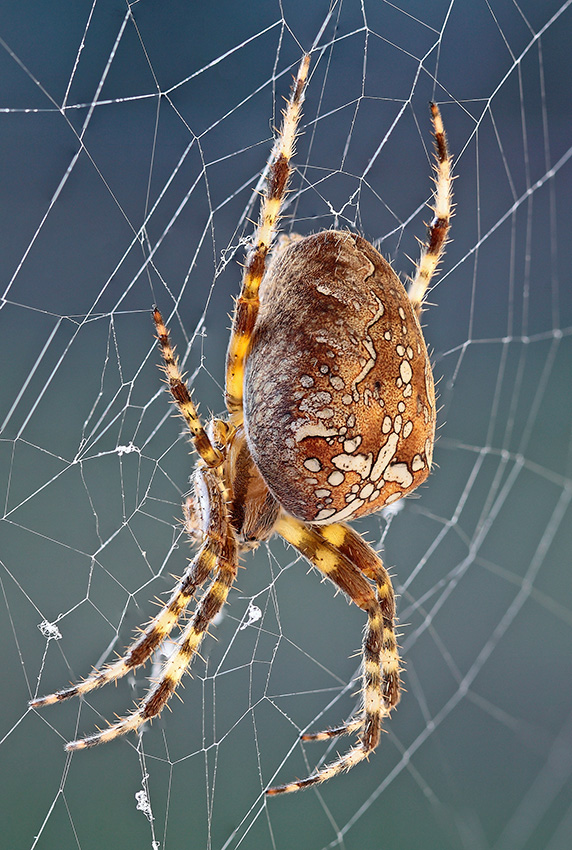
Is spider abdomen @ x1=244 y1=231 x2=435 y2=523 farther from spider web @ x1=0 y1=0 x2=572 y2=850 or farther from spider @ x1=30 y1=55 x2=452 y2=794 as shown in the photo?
spider web @ x1=0 y1=0 x2=572 y2=850

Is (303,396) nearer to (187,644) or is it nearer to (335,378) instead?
(335,378)

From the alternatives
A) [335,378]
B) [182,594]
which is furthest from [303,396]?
[182,594]

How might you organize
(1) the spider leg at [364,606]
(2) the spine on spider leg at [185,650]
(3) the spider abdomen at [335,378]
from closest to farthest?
(3) the spider abdomen at [335,378]
(2) the spine on spider leg at [185,650]
(1) the spider leg at [364,606]

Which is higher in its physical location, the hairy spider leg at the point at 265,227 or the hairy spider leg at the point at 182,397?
the hairy spider leg at the point at 265,227

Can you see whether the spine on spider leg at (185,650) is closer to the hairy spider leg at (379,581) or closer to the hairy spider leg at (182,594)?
A: the hairy spider leg at (182,594)

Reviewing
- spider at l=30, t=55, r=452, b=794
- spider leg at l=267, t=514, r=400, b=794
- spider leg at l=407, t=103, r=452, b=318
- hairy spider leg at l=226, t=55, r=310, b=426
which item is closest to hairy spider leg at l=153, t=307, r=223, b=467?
spider at l=30, t=55, r=452, b=794

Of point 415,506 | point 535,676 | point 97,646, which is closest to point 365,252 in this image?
point 97,646

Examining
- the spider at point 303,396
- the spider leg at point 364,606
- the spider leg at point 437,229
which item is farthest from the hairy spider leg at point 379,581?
the spider leg at point 437,229

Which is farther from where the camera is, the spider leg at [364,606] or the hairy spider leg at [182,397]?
the spider leg at [364,606]
